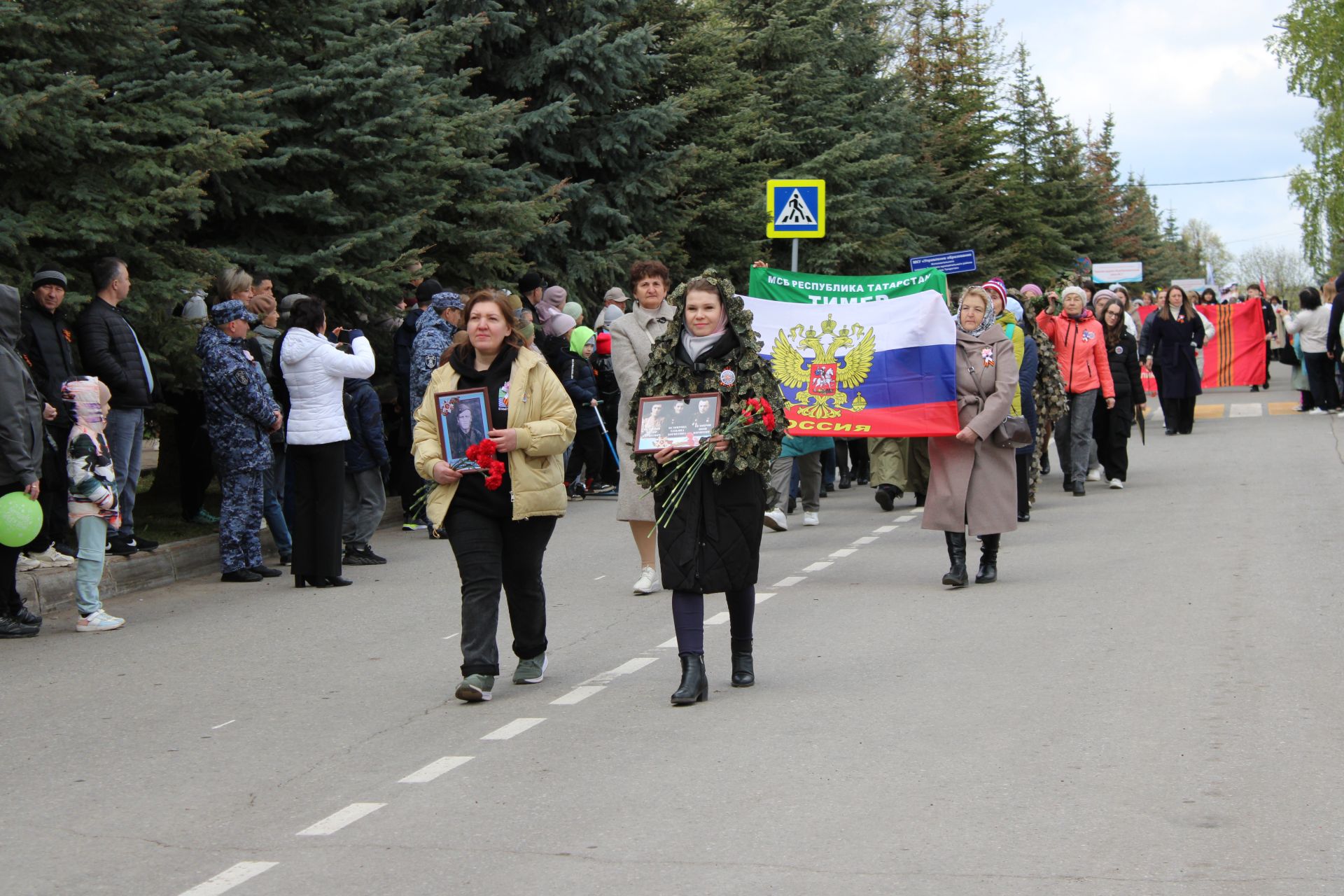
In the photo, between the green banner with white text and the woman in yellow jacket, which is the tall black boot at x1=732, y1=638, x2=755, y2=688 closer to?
the woman in yellow jacket

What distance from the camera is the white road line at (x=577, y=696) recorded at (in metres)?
8.04

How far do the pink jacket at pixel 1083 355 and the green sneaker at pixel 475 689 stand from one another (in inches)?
438

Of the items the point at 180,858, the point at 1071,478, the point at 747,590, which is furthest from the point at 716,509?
the point at 1071,478

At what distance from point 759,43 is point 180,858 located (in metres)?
30.4

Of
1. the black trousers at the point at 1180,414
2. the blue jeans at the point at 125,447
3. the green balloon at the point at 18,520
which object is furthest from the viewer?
the black trousers at the point at 1180,414

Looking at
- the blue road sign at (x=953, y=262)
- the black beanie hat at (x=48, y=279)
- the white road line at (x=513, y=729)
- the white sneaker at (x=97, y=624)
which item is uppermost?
the blue road sign at (x=953, y=262)

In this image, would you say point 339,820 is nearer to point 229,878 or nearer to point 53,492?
point 229,878

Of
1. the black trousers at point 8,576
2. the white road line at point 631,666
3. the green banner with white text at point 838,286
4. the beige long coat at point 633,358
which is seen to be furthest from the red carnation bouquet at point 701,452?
the green banner with white text at point 838,286

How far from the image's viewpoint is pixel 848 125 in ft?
123

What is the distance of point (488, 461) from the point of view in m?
8.03

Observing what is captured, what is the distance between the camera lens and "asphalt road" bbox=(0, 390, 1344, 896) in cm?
541

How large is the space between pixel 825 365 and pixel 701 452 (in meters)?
5.56

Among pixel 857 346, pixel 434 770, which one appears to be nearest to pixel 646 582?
pixel 857 346

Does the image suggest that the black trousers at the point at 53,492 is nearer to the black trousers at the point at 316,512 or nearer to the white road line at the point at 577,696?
the black trousers at the point at 316,512
